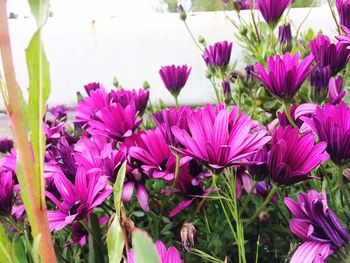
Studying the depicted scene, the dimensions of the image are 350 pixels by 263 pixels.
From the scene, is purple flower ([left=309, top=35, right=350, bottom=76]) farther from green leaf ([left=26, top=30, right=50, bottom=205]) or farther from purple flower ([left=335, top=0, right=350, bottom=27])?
green leaf ([left=26, top=30, right=50, bottom=205])

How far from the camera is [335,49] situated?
52 centimetres

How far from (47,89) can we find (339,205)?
0.36 meters

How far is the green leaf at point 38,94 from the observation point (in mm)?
236

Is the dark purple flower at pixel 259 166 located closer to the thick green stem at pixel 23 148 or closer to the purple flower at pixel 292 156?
the purple flower at pixel 292 156

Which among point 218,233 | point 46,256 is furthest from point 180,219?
point 46,256

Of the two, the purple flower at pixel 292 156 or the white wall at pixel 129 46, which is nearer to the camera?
the purple flower at pixel 292 156

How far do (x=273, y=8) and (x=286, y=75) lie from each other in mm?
332

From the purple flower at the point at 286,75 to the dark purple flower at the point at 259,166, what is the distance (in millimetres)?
96

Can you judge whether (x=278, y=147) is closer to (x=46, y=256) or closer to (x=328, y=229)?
(x=328, y=229)

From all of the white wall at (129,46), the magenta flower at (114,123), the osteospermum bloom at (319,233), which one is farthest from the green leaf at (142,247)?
the white wall at (129,46)

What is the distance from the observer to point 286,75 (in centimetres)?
47

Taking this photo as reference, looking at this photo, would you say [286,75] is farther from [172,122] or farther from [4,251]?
[4,251]

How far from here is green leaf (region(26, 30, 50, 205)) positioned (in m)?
0.24

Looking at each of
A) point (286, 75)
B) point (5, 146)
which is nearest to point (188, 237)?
point (286, 75)
